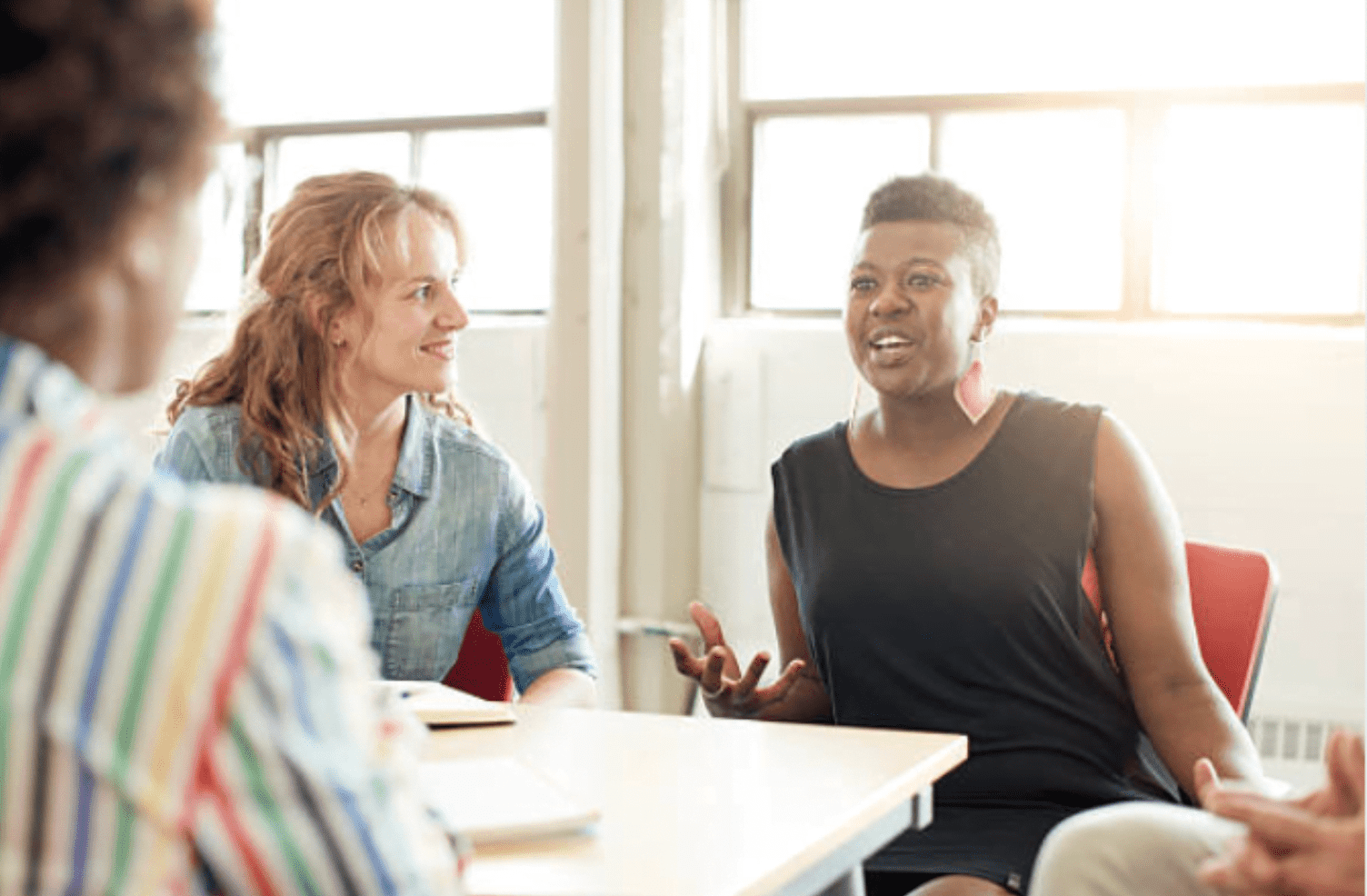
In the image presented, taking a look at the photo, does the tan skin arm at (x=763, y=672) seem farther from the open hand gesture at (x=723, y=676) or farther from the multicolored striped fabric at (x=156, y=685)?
the multicolored striped fabric at (x=156, y=685)

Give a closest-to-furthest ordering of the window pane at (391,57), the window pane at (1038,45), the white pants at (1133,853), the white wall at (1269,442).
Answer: the white pants at (1133,853)
the white wall at (1269,442)
the window pane at (1038,45)
the window pane at (391,57)

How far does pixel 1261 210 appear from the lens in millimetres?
3908

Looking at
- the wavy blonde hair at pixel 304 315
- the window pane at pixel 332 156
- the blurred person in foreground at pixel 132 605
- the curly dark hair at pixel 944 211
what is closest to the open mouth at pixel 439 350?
the wavy blonde hair at pixel 304 315

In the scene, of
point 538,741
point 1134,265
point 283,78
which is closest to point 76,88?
point 538,741

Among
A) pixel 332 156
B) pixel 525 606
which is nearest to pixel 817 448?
pixel 525 606

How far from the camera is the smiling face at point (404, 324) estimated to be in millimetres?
2562

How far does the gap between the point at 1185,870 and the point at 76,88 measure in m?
1.22

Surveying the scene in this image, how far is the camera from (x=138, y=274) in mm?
810

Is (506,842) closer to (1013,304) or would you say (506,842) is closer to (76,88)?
(76,88)

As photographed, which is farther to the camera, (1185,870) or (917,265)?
(917,265)

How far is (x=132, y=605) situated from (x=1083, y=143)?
3.61 m

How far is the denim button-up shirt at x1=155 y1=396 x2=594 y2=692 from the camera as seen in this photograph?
7.91 ft

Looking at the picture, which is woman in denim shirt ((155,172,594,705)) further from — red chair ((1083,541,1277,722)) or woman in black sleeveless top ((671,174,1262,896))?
red chair ((1083,541,1277,722))

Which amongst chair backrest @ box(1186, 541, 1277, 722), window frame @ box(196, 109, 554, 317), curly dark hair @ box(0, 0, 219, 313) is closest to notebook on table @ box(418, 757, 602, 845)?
curly dark hair @ box(0, 0, 219, 313)
